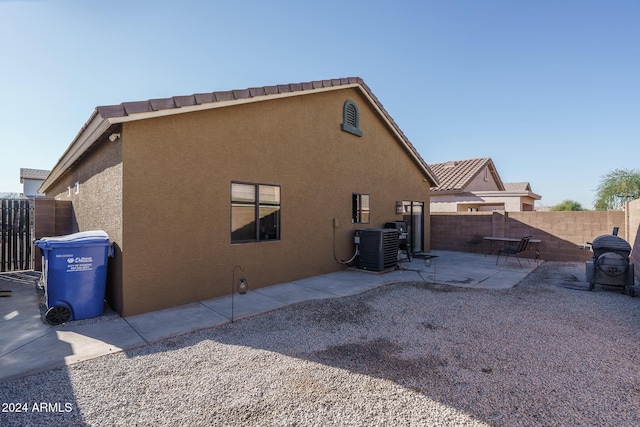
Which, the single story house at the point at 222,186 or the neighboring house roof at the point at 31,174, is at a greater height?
the neighboring house roof at the point at 31,174

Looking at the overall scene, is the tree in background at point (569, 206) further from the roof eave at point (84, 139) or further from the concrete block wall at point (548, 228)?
the roof eave at point (84, 139)

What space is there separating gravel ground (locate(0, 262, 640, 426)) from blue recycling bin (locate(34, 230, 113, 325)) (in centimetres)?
180

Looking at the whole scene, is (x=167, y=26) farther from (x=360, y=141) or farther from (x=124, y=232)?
(x=360, y=141)

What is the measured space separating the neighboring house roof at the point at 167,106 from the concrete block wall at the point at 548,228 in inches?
329

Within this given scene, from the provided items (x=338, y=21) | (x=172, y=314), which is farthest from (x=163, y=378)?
(x=338, y=21)

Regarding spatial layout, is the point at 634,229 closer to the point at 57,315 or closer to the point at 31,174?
the point at 57,315

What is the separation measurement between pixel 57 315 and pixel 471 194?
1921 centimetres

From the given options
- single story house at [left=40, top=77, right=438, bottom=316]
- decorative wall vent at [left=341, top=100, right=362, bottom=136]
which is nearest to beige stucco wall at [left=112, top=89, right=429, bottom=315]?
single story house at [left=40, top=77, right=438, bottom=316]

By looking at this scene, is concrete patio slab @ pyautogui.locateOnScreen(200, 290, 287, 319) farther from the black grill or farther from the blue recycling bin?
the black grill

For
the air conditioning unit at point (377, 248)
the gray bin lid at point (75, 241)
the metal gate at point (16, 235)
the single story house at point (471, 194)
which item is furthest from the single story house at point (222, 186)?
the single story house at point (471, 194)

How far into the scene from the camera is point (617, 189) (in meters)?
22.3

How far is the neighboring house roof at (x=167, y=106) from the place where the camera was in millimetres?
4551

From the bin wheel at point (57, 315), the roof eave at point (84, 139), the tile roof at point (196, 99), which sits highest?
the tile roof at point (196, 99)

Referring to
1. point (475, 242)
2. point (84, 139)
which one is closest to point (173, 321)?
point (84, 139)
